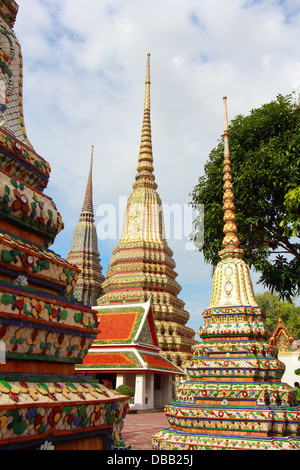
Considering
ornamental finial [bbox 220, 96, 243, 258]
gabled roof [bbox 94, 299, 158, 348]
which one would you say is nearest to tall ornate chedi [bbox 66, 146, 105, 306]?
gabled roof [bbox 94, 299, 158, 348]

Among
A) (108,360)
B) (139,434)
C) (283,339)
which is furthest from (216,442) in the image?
(283,339)

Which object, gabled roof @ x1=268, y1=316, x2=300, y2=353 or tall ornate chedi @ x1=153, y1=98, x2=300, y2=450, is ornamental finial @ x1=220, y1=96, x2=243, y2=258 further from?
gabled roof @ x1=268, y1=316, x2=300, y2=353

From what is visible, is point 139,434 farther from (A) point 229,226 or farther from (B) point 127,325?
(B) point 127,325

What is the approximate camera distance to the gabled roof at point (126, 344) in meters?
17.9

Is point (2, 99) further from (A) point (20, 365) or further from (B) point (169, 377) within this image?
(B) point (169, 377)

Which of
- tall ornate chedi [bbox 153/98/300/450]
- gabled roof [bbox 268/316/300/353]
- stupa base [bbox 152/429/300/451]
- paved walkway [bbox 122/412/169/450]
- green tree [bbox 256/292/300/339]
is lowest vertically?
paved walkway [bbox 122/412/169/450]

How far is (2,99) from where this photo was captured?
4008mm

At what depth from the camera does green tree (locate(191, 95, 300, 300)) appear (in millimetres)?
13602

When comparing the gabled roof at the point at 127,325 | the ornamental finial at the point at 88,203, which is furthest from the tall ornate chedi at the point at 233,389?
the ornamental finial at the point at 88,203

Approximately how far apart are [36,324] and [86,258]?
36.9 metres

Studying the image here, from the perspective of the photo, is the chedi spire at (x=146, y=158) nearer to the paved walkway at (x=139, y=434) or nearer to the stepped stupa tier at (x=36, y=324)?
the paved walkway at (x=139, y=434)

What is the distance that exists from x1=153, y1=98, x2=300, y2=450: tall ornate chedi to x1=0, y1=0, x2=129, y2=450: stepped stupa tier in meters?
3.62

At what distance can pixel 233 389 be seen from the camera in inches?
280

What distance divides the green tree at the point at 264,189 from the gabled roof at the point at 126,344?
6013mm
